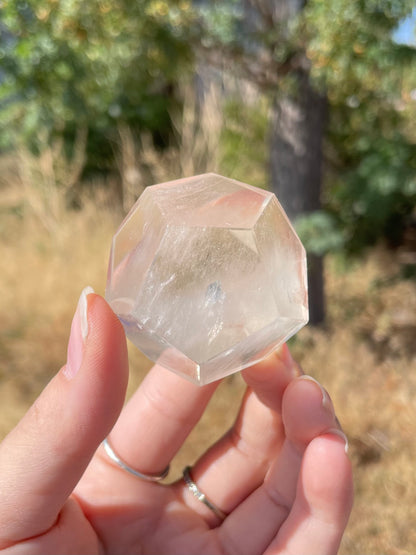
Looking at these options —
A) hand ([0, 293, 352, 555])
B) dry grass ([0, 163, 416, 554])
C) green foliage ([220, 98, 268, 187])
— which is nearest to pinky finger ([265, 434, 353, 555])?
hand ([0, 293, 352, 555])

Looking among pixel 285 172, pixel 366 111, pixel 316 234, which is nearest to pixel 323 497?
pixel 316 234

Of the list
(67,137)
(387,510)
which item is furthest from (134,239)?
(67,137)

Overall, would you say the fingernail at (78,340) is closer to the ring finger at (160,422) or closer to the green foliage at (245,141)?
the ring finger at (160,422)

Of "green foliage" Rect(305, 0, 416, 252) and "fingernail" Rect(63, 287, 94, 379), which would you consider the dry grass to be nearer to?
"green foliage" Rect(305, 0, 416, 252)

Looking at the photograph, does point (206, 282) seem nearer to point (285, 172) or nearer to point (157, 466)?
point (157, 466)

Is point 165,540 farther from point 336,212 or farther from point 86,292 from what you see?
point 336,212
